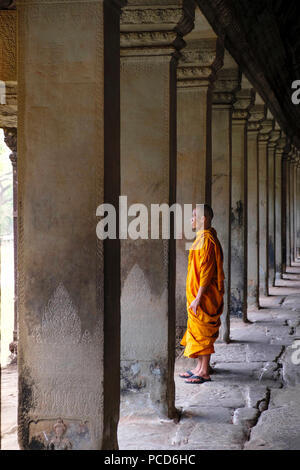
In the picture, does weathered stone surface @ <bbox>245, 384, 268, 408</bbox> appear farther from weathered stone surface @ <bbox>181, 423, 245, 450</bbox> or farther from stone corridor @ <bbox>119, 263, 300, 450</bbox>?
weathered stone surface @ <bbox>181, 423, 245, 450</bbox>

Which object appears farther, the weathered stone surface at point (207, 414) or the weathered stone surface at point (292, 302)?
the weathered stone surface at point (292, 302)

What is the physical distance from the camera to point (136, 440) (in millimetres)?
5336

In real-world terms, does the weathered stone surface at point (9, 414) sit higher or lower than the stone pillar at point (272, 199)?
lower

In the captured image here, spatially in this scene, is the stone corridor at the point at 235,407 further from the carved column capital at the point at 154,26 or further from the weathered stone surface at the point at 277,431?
the carved column capital at the point at 154,26

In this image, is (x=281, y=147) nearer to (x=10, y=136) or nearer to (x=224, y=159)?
(x=10, y=136)

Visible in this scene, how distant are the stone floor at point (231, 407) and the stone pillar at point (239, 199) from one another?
4.21 ft

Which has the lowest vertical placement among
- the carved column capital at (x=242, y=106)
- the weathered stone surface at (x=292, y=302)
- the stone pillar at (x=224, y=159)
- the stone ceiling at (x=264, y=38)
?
the weathered stone surface at (x=292, y=302)

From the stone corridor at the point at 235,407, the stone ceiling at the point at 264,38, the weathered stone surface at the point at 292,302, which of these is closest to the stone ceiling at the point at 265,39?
the stone ceiling at the point at 264,38

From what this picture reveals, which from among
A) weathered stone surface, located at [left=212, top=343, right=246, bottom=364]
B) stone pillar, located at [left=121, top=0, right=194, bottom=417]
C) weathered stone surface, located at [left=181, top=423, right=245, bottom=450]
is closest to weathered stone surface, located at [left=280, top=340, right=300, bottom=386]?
weathered stone surface, located at [left=212, top=343, right=246, bottom=364]

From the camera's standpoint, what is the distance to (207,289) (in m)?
7.09

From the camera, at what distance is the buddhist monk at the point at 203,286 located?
701cm

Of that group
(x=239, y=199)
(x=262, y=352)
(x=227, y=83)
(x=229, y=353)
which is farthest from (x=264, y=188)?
(x=229, y=353)

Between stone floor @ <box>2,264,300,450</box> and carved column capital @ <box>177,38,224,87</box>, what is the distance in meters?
3.23
